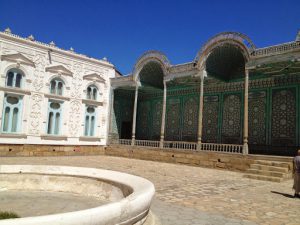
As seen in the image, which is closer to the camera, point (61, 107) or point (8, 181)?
point (8, 181)

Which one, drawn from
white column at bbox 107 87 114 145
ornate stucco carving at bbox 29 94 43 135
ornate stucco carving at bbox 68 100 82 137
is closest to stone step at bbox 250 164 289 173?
white column at bbox 107 87 114 145

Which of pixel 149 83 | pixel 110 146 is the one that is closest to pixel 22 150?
pixel 110 146

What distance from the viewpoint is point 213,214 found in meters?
4.98

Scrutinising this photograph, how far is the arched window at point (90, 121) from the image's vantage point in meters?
19.8

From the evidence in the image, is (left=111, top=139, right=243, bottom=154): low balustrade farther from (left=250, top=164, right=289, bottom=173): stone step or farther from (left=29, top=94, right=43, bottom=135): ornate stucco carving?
(left=29, top=94, right=43, bottom=135): ornate stucco carving

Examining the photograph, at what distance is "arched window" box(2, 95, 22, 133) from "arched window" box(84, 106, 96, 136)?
4.66m

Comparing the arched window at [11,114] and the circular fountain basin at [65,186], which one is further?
the arched window at [11,114]

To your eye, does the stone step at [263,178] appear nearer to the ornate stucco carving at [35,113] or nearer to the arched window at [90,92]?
the ornate stucco carving at [35,113]

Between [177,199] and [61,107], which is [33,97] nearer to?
[61,107]

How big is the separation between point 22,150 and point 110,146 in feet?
19.5

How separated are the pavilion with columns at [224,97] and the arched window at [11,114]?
21.5 ft

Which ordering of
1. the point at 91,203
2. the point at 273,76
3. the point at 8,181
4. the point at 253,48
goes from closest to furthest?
the point at 91,203, the point at 8,181, the point at 253,48, the point at 273,76

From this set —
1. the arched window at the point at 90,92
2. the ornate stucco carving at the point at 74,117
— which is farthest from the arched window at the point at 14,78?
the arched window at the point at 90,92

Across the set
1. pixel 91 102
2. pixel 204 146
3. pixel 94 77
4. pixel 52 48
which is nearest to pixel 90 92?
pixel 91 102
